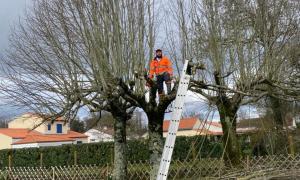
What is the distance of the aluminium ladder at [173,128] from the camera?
388 cm

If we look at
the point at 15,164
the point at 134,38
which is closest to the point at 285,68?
the point at 134,38

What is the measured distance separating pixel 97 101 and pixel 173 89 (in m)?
2.58

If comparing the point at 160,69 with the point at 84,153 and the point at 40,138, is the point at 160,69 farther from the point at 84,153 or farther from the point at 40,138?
the point at 40,138

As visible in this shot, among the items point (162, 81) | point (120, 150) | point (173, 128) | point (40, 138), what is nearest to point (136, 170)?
point (120, 150)

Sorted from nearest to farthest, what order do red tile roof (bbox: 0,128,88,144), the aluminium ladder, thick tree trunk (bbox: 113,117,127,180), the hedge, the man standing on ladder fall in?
the aluminium ladder
the man standing on ladder
thick tree trunk (bbox: 113,117,127,180)
the hedge
red tile roof (bbox: 0,128,88,144)

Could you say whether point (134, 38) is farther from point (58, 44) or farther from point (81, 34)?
point (58, 44)

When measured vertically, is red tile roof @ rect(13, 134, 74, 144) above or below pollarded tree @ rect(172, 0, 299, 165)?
below

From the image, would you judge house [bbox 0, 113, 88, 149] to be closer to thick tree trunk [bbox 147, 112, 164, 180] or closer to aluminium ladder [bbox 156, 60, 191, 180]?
thick tree trunk [bbox 147, 112, 164, 180]

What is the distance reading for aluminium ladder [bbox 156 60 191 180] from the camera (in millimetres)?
3875

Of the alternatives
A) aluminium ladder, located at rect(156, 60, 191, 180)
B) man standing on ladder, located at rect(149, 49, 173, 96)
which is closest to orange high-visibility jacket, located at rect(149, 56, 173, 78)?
man standing on ladder, located at rect(149, 49, 173, 96)

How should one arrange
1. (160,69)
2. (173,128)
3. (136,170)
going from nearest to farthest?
(173,128), (160,69), (136,170)

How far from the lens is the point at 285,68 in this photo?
11.1 metres

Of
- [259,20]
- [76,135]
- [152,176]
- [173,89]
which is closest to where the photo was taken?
[173,89]

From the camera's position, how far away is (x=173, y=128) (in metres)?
4.03
